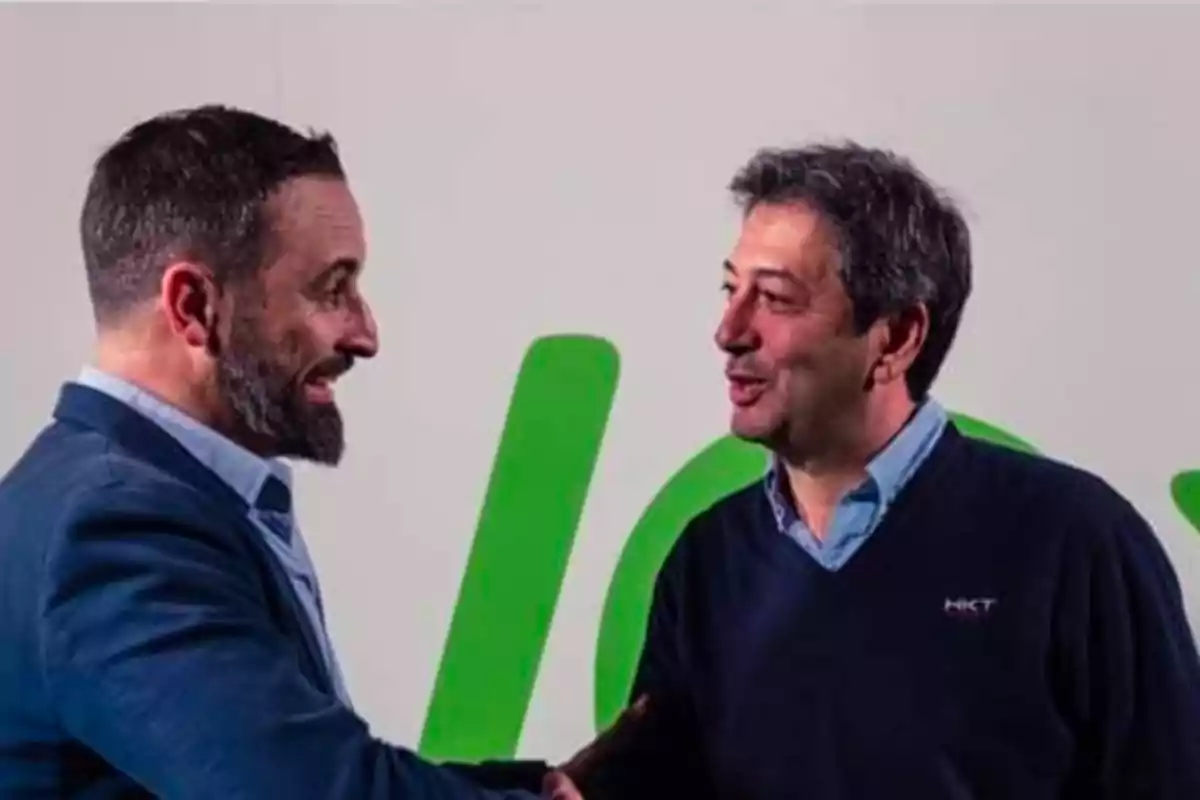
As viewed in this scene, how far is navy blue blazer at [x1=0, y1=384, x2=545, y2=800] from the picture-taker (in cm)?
105

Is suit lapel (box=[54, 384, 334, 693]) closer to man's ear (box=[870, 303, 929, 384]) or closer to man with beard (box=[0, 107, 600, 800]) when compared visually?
man with beard (box=[0, 107, 600, 800])

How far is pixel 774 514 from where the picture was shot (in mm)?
1754

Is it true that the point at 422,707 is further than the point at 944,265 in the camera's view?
Yes

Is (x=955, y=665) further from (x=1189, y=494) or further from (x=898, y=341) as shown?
(x=1189, y=494)

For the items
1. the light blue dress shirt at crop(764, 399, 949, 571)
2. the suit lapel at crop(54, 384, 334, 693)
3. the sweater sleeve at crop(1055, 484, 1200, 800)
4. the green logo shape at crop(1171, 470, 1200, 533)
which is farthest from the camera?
the green logo shape at crop(1171, 470, 1200, 533)

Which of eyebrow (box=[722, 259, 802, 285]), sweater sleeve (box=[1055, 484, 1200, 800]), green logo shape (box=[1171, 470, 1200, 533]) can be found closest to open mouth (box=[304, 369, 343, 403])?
eyebrow (box=[722, 259, 802, 285])

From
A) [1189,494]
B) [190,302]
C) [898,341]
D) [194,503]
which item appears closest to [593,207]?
[898,341]

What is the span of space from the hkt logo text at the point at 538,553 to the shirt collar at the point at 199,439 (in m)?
0.89

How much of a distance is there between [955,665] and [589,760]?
377 mm

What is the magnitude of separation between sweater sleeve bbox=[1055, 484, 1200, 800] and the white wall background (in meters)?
0.48

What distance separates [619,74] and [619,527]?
1.97 feet

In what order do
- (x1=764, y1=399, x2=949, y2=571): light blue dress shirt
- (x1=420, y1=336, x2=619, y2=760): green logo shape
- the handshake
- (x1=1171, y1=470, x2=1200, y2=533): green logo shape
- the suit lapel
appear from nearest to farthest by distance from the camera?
1. the suit lapel
2. the handshake
3. (x1=764, y1=399, x2=949, y2=571): light blue dress shirt
4. (x1=1171, y1=470, x2=1200, y2=533): green logo shape
5. (x1=420, y1=336, x2=619, y2=760): green logo shape

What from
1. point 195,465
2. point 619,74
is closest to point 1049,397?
point 619,74

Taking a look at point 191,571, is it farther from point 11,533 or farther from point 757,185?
point 757,185
